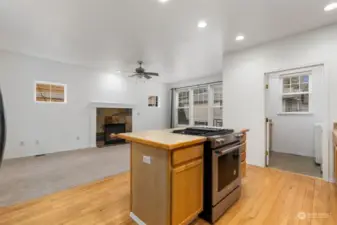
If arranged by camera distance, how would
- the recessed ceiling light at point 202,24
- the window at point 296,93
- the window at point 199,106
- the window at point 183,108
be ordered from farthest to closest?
1. the window at point 183,108
2. the window at point 199,106
3. the window at point 296,93
4. the recessed ceiling light at point 202,24

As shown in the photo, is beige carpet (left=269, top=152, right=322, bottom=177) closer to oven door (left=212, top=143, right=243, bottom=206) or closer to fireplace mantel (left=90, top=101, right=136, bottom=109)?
oven door (left=212, top=143, right=243, bottom=206)

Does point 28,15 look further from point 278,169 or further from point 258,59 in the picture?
point 278,169

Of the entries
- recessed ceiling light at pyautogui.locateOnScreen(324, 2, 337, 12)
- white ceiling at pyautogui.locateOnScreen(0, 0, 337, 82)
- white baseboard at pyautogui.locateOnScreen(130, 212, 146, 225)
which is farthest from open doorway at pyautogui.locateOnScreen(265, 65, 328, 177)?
white baseboard at pyautogui.locateOnScreen(130, 212, 146, 225)

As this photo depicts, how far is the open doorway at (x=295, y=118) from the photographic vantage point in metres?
4.14

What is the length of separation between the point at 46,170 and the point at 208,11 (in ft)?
12.9

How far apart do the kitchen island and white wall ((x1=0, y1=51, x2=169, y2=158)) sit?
3.32 meters

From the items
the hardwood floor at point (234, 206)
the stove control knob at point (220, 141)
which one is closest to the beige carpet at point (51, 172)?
the hardwood floor at point (234, 206)

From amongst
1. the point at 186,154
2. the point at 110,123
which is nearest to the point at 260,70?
the point at 186,154

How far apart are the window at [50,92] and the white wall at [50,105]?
13 centimetres

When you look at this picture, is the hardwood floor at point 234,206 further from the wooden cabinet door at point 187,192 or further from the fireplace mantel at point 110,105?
the fireplace mantel at point 110,105

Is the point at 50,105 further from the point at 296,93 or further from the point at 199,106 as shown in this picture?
the point at 296,93

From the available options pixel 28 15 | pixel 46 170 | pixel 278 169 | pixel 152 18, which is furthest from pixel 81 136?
pixel 278 169

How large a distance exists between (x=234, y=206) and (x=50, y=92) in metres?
5.28

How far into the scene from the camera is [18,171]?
11.0 feet
